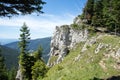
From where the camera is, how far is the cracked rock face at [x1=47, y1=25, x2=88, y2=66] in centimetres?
7169

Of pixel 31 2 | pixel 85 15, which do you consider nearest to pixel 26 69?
pixel 85 15

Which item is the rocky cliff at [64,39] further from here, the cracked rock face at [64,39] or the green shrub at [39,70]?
the green shrub at [39,70]

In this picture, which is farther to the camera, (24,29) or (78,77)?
(24,29)

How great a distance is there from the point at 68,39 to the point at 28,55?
13.3 meters

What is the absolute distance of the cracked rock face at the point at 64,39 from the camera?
2822 inches

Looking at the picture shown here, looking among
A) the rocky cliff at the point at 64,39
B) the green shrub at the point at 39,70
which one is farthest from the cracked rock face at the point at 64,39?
the green shrub at the point at 39,70

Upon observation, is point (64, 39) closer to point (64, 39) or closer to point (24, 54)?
point (64, 39)

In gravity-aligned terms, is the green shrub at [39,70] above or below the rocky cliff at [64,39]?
below

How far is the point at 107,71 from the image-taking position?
29.5 metres

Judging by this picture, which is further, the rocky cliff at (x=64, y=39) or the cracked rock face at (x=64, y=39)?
the rocky cliff at (x=64, y=39)

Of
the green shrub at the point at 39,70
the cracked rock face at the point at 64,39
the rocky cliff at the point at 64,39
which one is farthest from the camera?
the rocky cliff at the point at 64,39

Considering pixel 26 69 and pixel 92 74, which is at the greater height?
pixel 92 74

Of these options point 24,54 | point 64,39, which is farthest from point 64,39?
point 24,54

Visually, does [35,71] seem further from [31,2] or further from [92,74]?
A: [31,2]
